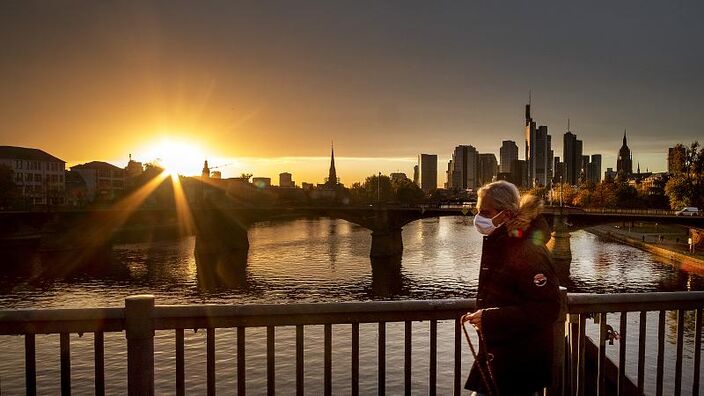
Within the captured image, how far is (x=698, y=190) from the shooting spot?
255 ft

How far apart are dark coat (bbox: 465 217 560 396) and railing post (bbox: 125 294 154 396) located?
9.14 ft

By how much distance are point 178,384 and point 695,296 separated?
510cm

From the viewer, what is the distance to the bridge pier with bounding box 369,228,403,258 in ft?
248

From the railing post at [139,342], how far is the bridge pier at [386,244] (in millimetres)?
69480

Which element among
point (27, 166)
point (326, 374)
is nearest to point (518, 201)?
point (326, 374)

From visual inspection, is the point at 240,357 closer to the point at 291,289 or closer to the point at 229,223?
the point at 291,289

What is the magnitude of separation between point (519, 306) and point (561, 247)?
7368 cm

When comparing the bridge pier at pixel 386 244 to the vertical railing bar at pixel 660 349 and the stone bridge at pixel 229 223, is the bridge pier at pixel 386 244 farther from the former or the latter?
the vertical railing bar at pixel 660 349

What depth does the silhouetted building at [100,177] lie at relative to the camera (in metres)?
173

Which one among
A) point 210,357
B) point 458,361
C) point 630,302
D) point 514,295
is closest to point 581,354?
point 630,302

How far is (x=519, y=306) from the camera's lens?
160 inches

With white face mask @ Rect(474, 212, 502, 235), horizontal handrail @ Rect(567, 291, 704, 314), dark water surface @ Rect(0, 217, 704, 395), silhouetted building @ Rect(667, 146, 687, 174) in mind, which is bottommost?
dark water surface @ Rect(0, 217, 704, 395)

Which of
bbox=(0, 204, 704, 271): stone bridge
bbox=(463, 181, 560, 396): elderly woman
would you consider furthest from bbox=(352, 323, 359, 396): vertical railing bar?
bbox=(0, 204, 704, 271): stone bridge

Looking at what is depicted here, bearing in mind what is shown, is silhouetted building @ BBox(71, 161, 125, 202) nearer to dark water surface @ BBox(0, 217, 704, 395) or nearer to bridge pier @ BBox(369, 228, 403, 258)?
dark water surface @ BBox(0, 217, 704, 395)
